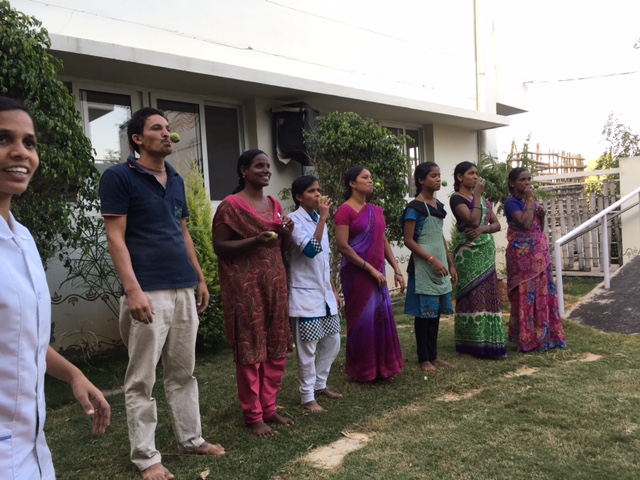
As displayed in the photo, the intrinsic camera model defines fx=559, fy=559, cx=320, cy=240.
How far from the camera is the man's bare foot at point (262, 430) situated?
3.36m

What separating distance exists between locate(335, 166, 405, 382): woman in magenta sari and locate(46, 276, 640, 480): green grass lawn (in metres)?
0.19

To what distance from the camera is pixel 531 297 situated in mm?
5316

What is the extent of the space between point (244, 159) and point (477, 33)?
932 centimetres

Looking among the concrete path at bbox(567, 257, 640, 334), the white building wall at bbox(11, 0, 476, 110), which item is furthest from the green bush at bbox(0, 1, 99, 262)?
the concrete path at bbox(567, 257, 640, 334)

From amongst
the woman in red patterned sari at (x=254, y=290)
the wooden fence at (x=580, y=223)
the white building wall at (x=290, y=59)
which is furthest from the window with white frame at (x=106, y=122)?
the wooden fence at (x=580, y=223)

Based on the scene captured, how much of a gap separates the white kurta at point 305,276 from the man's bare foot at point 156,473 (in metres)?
1.31

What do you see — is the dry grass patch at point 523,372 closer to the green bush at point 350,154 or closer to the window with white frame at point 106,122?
the green bush at point 350,154

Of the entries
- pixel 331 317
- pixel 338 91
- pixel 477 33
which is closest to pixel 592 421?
pixel 331 317

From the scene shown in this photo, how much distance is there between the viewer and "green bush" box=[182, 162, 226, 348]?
5.63 metres

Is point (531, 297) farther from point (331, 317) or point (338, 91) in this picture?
point (338, 91)

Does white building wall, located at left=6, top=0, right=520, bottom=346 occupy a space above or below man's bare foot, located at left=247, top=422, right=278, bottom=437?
above

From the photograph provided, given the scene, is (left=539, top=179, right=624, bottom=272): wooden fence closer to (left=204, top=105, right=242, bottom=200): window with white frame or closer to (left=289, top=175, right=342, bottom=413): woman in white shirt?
(left=204, top=105, right=242, bottom=200): window with white frame

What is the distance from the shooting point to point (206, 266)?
569 centimetres

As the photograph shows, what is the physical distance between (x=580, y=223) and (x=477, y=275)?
6.69 meters
